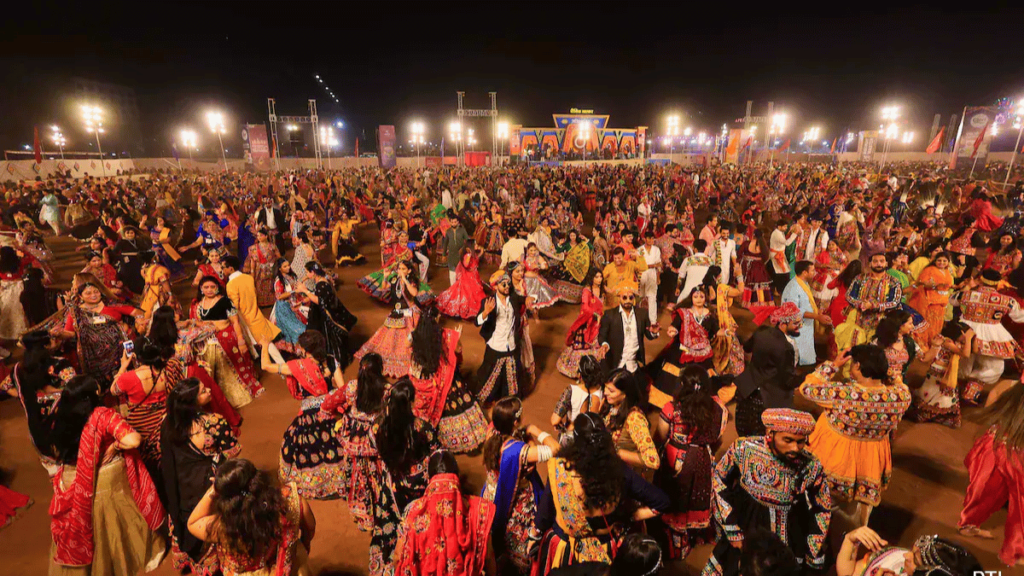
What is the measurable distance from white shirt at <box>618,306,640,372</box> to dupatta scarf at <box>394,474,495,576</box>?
2946 mm

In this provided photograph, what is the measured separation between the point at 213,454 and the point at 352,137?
95.1 m

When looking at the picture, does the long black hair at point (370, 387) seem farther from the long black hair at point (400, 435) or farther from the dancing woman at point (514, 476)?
the dancing woman at point (514, 476)

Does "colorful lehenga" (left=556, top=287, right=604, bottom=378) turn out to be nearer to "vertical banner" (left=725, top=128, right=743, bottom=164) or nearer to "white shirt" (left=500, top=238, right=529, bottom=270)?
"white shirt" (left=500, top=238, right=529, bottom=270)

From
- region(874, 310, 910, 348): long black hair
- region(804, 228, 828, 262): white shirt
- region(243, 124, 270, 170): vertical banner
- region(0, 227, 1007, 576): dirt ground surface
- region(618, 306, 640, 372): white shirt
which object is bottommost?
region(0, 227, 1007, 576): dirt ground surface

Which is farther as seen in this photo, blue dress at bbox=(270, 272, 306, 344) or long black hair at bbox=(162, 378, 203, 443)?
blue dress at bbox=(270, 272, 306, 344)

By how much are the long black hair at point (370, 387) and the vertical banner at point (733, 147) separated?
49741 mm

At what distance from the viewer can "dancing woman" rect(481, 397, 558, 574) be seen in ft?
9.14

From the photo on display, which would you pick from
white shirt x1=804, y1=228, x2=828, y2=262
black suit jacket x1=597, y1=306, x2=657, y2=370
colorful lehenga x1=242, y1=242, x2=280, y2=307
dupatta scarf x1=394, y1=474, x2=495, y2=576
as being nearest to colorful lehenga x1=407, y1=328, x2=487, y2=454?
black suit jacket x1=597, y1=306, x2=657, y2=370

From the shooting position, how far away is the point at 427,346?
4258 millimetres

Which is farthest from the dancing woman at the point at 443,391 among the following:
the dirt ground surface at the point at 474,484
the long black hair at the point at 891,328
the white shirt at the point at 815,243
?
the white shirt at the point at 815,243

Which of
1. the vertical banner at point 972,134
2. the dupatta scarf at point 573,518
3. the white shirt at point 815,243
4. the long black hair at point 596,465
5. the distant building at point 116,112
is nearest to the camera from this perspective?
the long black hair at point 596,465

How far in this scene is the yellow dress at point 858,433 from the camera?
3115mm

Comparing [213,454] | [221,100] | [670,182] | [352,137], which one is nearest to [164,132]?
[221,100]

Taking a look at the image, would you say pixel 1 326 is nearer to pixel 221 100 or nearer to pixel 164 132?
pixel 164 132
